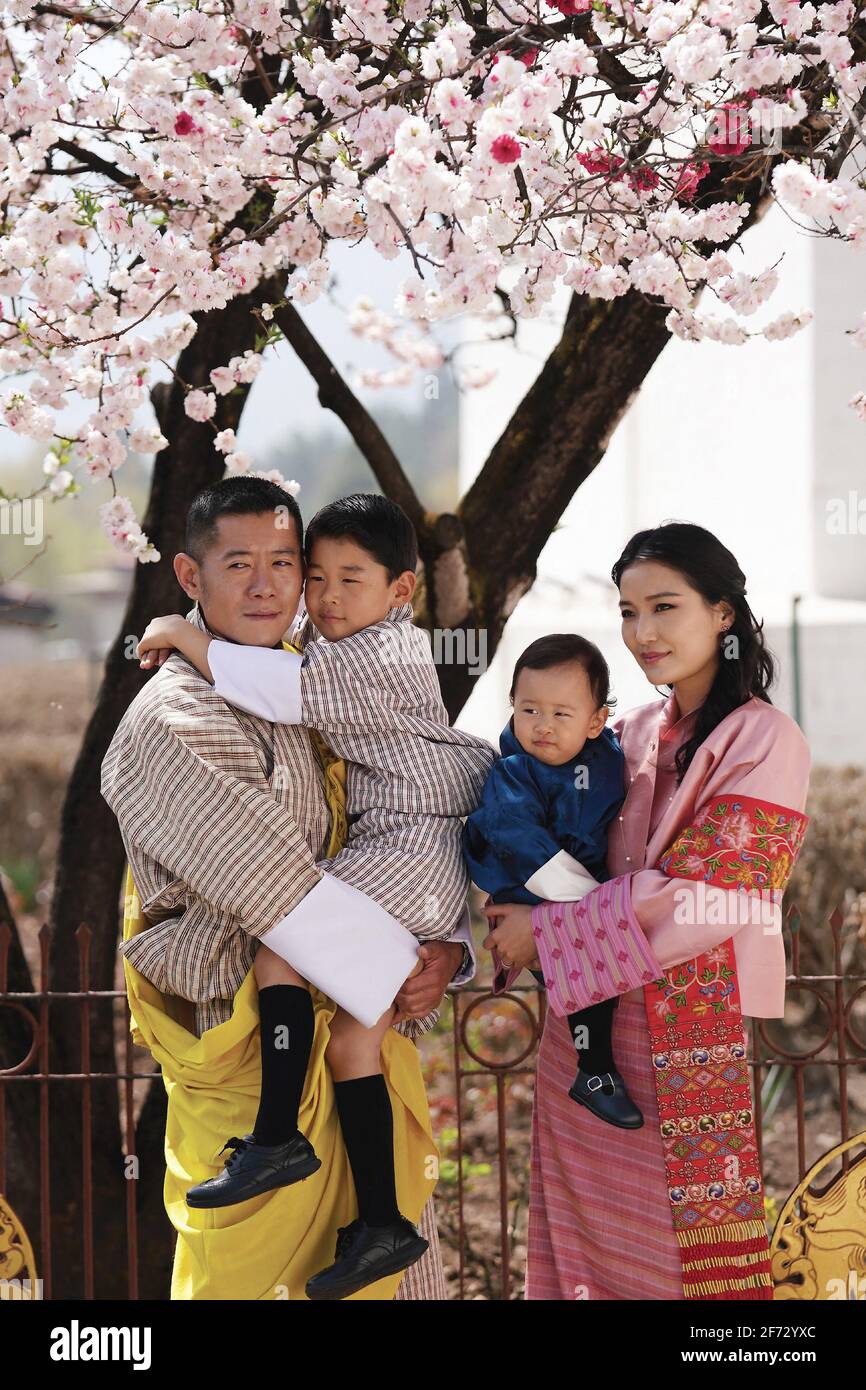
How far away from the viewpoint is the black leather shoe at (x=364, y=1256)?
254cm

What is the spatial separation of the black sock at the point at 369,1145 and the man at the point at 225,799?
19cm

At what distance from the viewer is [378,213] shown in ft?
9.73

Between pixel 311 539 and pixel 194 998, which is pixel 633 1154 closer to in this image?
pixel 194 998

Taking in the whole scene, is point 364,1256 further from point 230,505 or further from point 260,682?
point 230,505

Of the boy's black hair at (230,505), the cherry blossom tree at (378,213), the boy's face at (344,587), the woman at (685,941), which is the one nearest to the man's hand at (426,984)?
the woman at (685,941)

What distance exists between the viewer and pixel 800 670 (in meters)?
8.12

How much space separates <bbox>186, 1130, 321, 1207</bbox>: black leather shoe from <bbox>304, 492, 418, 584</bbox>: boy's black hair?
115cm

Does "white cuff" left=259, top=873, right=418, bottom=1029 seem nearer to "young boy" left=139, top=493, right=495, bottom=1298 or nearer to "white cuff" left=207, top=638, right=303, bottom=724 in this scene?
"young boy" left=139, top=493, right=495, bottom=1298

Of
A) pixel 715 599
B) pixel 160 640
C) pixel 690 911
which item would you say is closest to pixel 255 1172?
pixel 690 911

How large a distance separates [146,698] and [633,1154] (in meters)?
1.39

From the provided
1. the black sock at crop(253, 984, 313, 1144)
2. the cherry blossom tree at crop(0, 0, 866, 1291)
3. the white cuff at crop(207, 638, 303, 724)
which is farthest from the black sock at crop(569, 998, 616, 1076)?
the cherry blossom tree at crop(0, 0, 866, 1291)

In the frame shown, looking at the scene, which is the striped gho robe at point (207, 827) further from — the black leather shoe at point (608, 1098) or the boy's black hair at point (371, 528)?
the black leather shoe at point (608, 1098)

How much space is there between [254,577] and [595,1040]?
1.20 metres

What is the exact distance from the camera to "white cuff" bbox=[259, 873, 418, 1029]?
2.60 m
